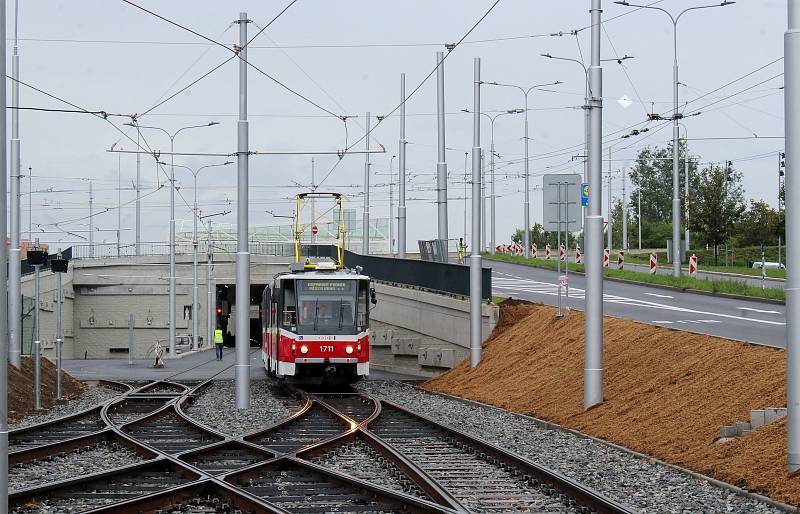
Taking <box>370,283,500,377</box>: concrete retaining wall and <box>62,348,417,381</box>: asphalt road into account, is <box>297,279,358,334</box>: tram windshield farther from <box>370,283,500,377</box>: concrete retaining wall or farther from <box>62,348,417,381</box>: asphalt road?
<box>62,348,417,381</box>: asphalt road

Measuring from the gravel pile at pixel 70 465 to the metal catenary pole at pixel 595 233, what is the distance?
24.7ft

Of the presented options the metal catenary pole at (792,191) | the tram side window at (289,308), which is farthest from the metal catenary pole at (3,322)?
the tram side window at (289,308)

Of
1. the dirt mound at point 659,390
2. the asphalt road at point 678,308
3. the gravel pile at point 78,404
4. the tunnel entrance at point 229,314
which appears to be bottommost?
the tunnel entrance at point 229,314

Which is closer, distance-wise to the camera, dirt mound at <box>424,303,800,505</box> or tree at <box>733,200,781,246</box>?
dirt mound at <box>424,303,800,505</box>

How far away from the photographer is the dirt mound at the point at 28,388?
26312mm

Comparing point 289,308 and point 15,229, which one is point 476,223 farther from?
point 15,229

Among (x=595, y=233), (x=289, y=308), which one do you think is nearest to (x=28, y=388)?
(x=289, y=308)

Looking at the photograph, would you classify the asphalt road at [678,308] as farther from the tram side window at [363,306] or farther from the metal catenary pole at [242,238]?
the metal catenary pole at [242,238]

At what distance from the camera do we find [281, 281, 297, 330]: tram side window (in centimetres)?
3222

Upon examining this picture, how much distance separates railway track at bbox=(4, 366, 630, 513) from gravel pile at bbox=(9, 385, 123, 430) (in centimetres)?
119

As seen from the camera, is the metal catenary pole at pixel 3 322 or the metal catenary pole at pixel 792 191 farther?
the metal catenary pole at pixel 792 191

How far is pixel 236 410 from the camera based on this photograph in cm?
2567

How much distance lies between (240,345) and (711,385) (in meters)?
10.6

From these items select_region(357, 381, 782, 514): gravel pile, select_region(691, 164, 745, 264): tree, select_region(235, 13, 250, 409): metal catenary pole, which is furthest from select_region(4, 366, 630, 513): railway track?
select_region(691, 164, 745, 264): tree
